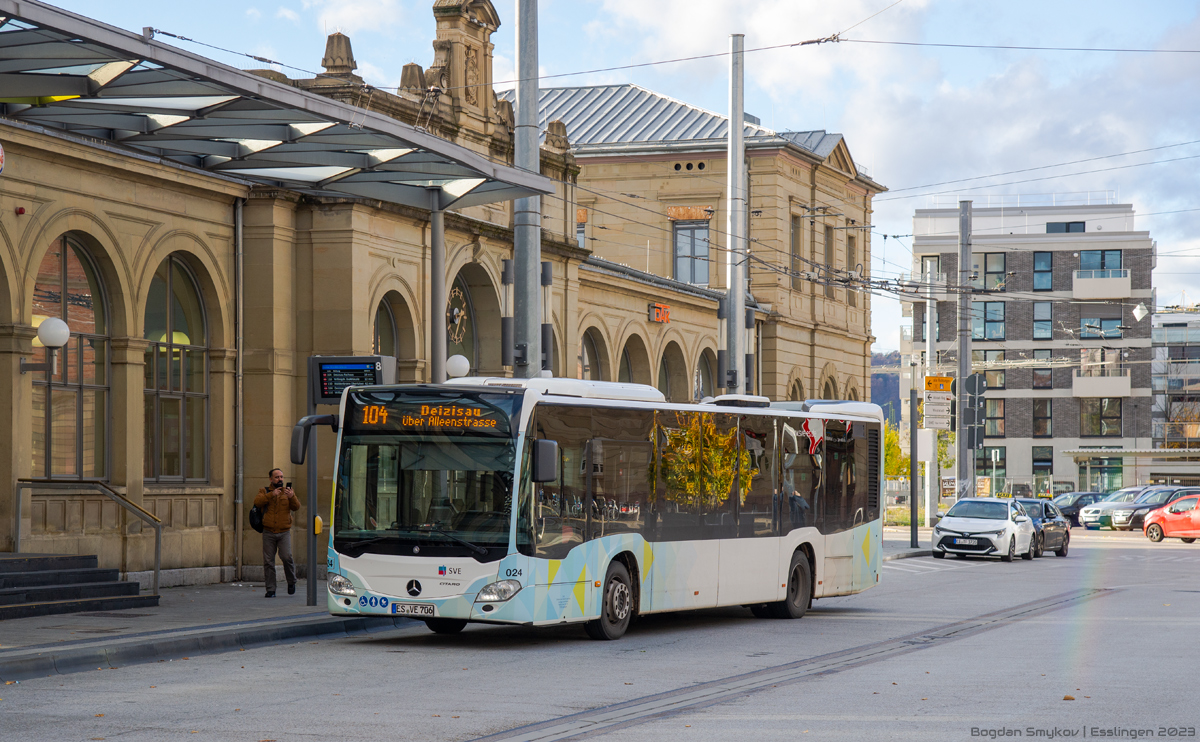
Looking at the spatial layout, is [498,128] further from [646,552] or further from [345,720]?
[345,720]

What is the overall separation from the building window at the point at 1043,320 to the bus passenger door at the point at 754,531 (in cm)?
7107

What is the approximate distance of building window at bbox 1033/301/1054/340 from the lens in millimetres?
87188

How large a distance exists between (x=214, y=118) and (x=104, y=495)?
20.2ft

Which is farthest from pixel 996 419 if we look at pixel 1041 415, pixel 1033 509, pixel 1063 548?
pixel 1063 548

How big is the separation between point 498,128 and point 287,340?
677 cm

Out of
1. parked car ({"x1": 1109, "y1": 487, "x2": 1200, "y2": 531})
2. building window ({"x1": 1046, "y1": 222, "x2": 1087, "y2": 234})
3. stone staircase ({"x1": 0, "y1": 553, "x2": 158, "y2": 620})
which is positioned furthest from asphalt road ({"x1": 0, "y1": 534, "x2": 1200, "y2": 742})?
building window ({"x1": 1046, "y1": 222, "x2": 1087, "y2": 234})

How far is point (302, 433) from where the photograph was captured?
16.5 m

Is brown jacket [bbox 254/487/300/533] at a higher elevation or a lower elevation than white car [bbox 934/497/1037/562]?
higher

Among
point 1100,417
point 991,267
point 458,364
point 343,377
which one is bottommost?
point 1100,417

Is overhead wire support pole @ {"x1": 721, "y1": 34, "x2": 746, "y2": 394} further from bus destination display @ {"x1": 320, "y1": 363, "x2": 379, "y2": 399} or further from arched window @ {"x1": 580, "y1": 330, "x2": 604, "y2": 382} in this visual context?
bus destination display @ {"x1": 320, "y1": 363, "x2": 379, "y2": 399}

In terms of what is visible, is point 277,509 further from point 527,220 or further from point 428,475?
point 428,475

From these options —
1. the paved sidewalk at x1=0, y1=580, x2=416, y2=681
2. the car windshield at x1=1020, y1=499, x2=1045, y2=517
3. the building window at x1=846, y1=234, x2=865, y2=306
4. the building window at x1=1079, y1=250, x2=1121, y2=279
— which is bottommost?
the car windshield at x1=1020, y1=499, x2=1045, y2=517

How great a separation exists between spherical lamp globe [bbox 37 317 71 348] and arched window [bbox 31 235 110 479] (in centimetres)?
75

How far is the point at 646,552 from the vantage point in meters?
17.2
